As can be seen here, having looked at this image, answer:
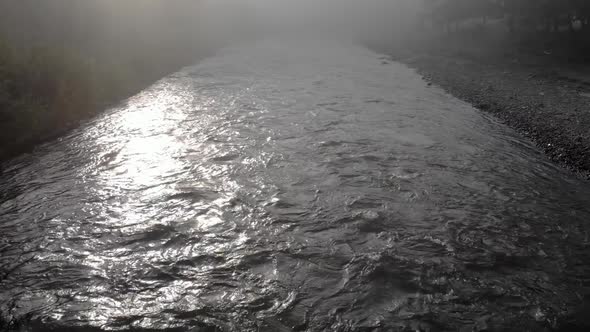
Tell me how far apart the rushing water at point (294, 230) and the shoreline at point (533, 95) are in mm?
993

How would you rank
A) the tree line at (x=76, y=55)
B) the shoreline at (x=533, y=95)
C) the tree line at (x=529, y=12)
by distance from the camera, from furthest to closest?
the tree line at (x=529, y=12) < the tree line at (x=76, y=55) < the shoreline at (x=533, y=95)

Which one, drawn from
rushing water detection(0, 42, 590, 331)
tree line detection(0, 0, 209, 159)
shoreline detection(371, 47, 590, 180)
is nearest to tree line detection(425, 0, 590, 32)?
shoreline detection(371, 47, 590, 180)

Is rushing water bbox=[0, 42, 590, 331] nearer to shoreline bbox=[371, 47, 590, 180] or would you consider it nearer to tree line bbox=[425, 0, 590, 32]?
shoreline bbox=[371, 47, 590, 180]

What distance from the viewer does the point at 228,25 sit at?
65.1 metres

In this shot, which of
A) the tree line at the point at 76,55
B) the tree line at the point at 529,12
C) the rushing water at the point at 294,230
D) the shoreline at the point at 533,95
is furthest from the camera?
the tree line at the point at 529,12

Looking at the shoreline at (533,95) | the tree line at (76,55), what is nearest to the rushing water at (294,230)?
the shoreline at (533,95)

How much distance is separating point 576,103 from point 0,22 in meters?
33.8

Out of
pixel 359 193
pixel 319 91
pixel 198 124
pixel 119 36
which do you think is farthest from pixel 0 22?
pixel 359 193

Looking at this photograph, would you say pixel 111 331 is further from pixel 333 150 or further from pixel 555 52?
pixel 555 52

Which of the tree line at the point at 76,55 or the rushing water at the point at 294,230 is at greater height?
the tree line at the point at 76,55

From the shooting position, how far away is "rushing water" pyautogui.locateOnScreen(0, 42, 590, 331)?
654cm

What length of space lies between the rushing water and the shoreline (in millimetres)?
993

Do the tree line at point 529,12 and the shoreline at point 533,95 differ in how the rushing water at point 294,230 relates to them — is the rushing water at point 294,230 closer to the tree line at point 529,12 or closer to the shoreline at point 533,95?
the shoreline at point 533,95

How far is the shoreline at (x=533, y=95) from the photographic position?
13.4m
